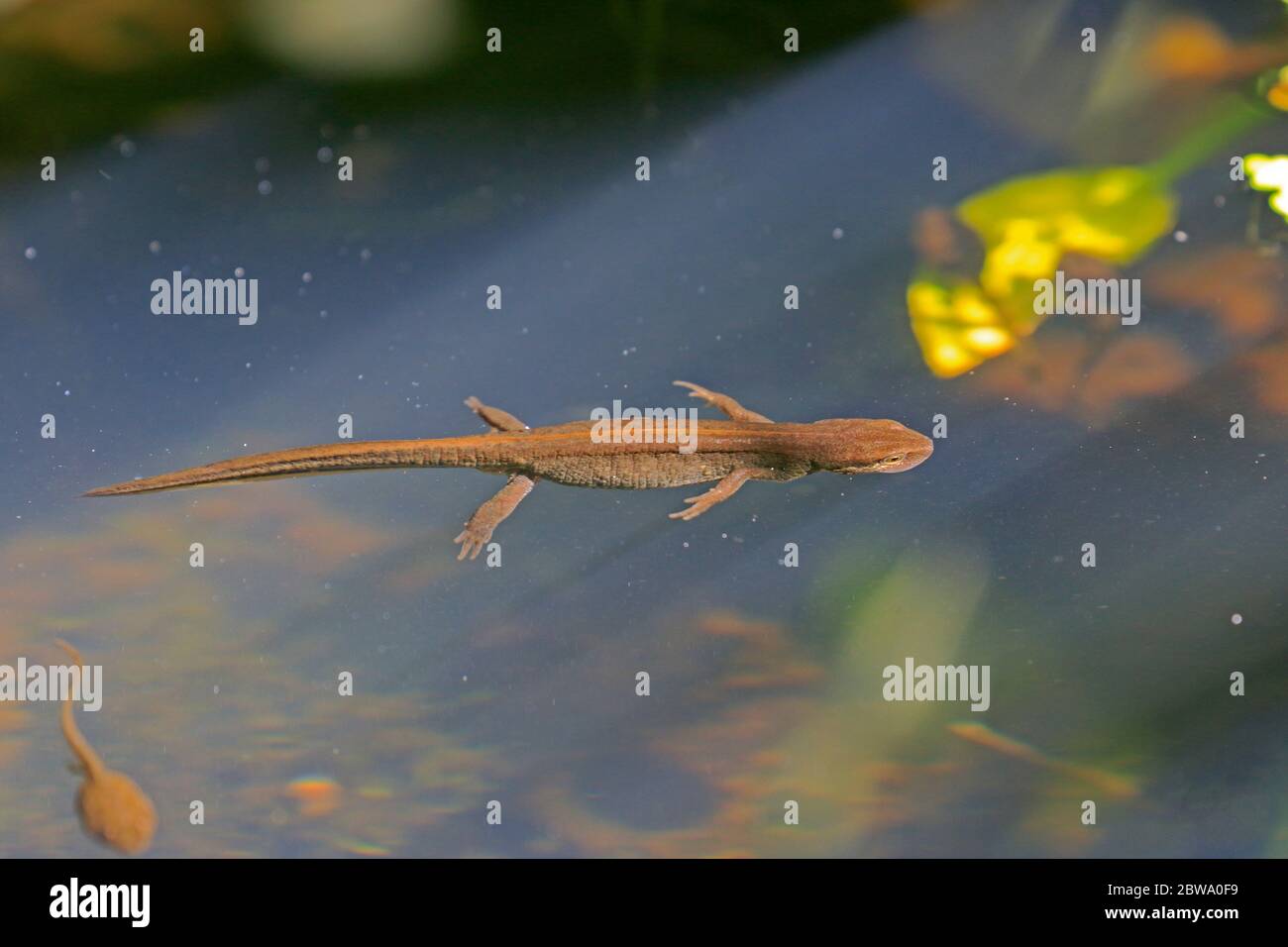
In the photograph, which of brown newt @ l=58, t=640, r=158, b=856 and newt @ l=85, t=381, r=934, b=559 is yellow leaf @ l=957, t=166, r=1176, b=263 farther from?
brown newt @ l=58, t=640, r=158, b=856

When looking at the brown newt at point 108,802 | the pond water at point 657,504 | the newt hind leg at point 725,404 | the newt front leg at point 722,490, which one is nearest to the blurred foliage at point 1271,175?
the pond water at point 657,504

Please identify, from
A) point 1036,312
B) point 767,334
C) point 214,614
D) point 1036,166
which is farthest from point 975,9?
point 214,614

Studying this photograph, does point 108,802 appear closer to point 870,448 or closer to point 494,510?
point 494,510

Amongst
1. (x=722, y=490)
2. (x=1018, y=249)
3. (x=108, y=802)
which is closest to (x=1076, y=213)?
(x=1018, y=249)

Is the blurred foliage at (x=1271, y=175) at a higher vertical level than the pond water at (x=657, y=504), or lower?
higher

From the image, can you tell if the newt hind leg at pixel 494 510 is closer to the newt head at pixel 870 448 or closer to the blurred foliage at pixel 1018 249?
the newt head at pixel 870 448

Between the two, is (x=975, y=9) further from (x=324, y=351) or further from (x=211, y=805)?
(x=211, y=805)

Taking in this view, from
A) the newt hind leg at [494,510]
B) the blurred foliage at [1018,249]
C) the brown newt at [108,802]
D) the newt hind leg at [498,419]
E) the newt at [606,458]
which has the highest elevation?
the blurred foliage at [1018,249]
